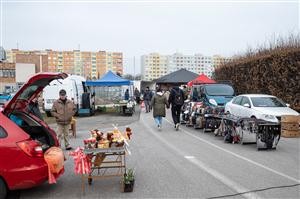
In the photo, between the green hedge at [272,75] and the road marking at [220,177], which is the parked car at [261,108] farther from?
the road marking at [220,177]

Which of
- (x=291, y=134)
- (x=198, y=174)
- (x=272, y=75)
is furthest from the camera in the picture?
(x=272, y=75)

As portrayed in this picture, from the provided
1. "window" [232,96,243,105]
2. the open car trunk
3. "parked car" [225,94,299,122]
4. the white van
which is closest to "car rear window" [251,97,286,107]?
"parked car" [225,94,299,122]

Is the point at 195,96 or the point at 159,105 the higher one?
the point at 195,96

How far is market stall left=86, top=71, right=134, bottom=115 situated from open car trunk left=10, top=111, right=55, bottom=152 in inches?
699

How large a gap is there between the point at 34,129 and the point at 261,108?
9674 millimetres

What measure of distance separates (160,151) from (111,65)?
300ft

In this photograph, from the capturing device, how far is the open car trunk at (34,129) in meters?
7.61

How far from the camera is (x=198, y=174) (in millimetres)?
8055

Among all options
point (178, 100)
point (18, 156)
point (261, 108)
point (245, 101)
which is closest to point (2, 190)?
point (18, 156)

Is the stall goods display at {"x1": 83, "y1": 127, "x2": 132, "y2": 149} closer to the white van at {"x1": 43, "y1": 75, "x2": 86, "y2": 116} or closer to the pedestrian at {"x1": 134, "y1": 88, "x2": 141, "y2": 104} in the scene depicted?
the white van at {"x1": 43, "y1": 75, "x2": 86, "y2": 116}

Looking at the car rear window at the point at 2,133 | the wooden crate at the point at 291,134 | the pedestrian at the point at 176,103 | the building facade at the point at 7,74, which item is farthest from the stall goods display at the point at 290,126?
the building facade at the point at 7,74

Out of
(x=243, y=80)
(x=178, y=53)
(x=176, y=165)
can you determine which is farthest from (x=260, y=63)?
(x=178, y=53)

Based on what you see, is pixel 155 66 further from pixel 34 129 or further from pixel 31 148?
pixel 31 148

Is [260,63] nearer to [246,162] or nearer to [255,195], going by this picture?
[246,162]
